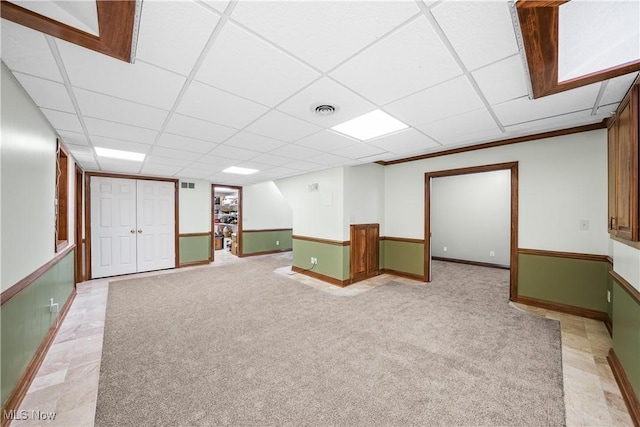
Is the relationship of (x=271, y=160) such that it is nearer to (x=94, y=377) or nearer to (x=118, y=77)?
(x=118, y=77)

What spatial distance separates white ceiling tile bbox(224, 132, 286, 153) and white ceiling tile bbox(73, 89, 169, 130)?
0.78m

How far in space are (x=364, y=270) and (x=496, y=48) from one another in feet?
13.7

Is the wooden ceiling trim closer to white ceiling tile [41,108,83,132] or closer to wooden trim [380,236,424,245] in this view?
wooden trim [380,236,424,245]

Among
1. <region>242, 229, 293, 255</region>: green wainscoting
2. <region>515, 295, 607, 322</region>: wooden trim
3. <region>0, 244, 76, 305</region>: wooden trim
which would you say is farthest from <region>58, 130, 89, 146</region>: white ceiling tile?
<region>515, 295, 607, 322</region>: wooden trim

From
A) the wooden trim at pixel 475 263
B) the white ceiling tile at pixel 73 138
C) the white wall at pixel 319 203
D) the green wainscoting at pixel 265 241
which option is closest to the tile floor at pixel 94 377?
the white ceiling tile at pixel 73 138

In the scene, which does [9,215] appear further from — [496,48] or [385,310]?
[385,310]

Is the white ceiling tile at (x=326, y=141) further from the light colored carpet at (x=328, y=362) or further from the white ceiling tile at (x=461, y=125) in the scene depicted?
the light colored carpet at (x=328, y=362)

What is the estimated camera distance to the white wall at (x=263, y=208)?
7.77 m

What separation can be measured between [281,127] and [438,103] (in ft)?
5.04

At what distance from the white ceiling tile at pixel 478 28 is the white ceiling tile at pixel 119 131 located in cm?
296

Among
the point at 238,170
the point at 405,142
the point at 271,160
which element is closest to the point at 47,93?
the point at 271,160

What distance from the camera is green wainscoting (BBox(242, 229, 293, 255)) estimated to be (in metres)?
7.76

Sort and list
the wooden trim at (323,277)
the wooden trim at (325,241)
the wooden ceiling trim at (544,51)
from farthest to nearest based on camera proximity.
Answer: the wooden trim at (325,241), the wooden trim at (323,277), the wooden ceiling trim at (544,51)

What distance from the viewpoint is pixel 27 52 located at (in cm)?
143
